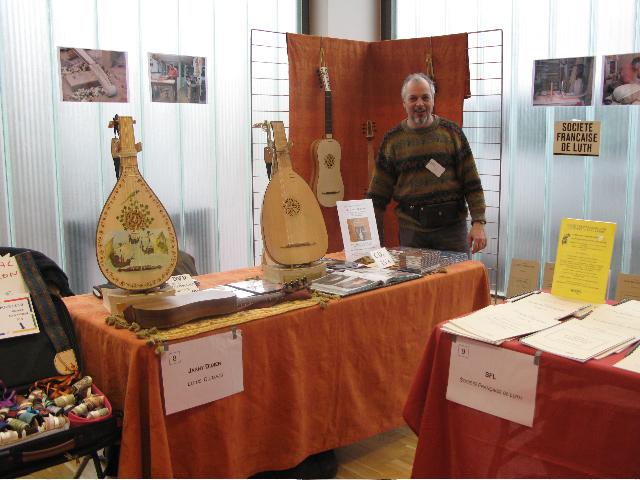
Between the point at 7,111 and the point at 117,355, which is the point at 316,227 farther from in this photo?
the point at 7,111

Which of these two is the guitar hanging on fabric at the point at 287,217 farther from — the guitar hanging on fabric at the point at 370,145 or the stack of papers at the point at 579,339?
the guitar hanging on fabric at the point at 370,145

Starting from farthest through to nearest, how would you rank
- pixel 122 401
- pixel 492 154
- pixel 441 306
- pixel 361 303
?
pixel 492 154
pixel 441 306
pixel 361 303
pixel 122 401

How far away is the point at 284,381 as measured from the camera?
5.32 feet

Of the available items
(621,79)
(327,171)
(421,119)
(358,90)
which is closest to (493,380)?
(421,119)

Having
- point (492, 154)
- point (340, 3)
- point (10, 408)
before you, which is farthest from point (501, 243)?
point (10, 408)

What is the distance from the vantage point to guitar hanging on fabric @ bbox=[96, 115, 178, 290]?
4.87ft

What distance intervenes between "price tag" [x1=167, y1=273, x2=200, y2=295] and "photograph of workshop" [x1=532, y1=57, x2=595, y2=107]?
2.13m

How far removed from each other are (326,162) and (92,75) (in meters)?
1.24

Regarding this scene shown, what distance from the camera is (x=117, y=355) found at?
1.38 m

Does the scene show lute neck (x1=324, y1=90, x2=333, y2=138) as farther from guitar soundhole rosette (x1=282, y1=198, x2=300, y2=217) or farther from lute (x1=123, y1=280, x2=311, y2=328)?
lute (x1=123, y1=280, x2=311, y2=328)

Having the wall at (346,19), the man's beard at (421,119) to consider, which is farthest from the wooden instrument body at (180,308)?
the wall at (346,19)

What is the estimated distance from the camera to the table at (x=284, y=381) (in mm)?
1328

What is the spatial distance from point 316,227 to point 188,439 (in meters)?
0.79

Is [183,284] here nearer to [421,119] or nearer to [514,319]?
[514,319]
